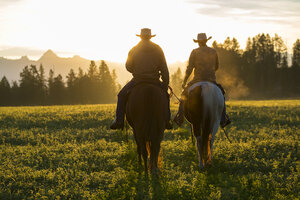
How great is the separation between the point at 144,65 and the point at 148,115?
1632mm

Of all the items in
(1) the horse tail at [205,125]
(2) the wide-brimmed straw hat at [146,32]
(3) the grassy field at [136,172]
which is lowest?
(3) the grassy field at [136,172]

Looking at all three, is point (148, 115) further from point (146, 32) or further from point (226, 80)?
point (226, 80)

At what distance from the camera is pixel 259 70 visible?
10050 centimetres

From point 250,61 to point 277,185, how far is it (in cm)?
10462

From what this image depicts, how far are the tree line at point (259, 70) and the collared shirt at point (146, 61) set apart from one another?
73.3 meters

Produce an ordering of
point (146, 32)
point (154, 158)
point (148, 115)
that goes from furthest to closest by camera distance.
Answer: point (146, 32) < point (154, 158) < point (148, 115)

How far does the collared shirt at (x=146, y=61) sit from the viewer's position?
873cm

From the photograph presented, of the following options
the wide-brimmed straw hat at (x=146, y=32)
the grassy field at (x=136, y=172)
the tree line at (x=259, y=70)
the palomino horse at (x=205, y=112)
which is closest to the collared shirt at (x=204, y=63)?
the palomino horse at (x=205, y=112)

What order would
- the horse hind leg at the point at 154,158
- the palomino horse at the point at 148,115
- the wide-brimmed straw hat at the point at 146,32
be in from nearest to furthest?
1. the palomino horse at the point at 148,115
2. the horse hind leg at the point at 154,158
3. the wide-brimmed straw hat at the point at 146,32

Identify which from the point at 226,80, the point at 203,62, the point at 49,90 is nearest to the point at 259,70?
the point at 226,80

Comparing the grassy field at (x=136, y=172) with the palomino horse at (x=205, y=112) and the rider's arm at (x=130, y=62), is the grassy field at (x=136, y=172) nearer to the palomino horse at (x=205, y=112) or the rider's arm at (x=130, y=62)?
the palomino horse at (x=205, y=112)

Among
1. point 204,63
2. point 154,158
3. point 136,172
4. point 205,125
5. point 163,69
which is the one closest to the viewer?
point 154,158

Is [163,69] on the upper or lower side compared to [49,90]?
lower

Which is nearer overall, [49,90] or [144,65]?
[144,65]
